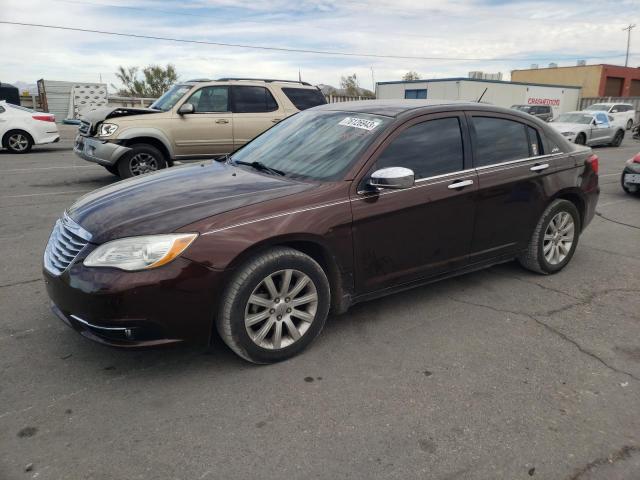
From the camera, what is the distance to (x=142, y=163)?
29.1ft

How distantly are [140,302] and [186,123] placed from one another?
6.98m

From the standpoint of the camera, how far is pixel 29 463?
2330 mm

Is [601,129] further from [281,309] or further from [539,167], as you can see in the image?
[281,309]

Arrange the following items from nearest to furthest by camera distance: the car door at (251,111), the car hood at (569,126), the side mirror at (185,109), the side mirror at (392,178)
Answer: the side mirror at (392,178) < the side mirror at (185,109) < the car door at (251,111) < the car hood at (569,126)

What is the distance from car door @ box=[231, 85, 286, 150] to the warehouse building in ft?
169

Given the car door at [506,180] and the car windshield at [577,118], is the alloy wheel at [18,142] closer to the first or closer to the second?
the car door at [506,180]

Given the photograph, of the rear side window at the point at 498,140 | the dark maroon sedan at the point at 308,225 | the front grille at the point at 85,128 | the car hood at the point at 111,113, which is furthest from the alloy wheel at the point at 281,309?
the front grille at the point at 85,128

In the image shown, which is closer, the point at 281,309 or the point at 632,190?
the point at 281,309

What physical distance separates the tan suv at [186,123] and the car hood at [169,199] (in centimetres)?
526

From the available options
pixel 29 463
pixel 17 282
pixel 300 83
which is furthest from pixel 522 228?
pixel 300 83

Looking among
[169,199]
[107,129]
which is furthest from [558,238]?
[107,129]

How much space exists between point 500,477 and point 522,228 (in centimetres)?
263

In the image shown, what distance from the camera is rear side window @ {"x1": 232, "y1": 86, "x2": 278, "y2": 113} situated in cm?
963

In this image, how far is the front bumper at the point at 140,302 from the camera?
2740 millimetres
